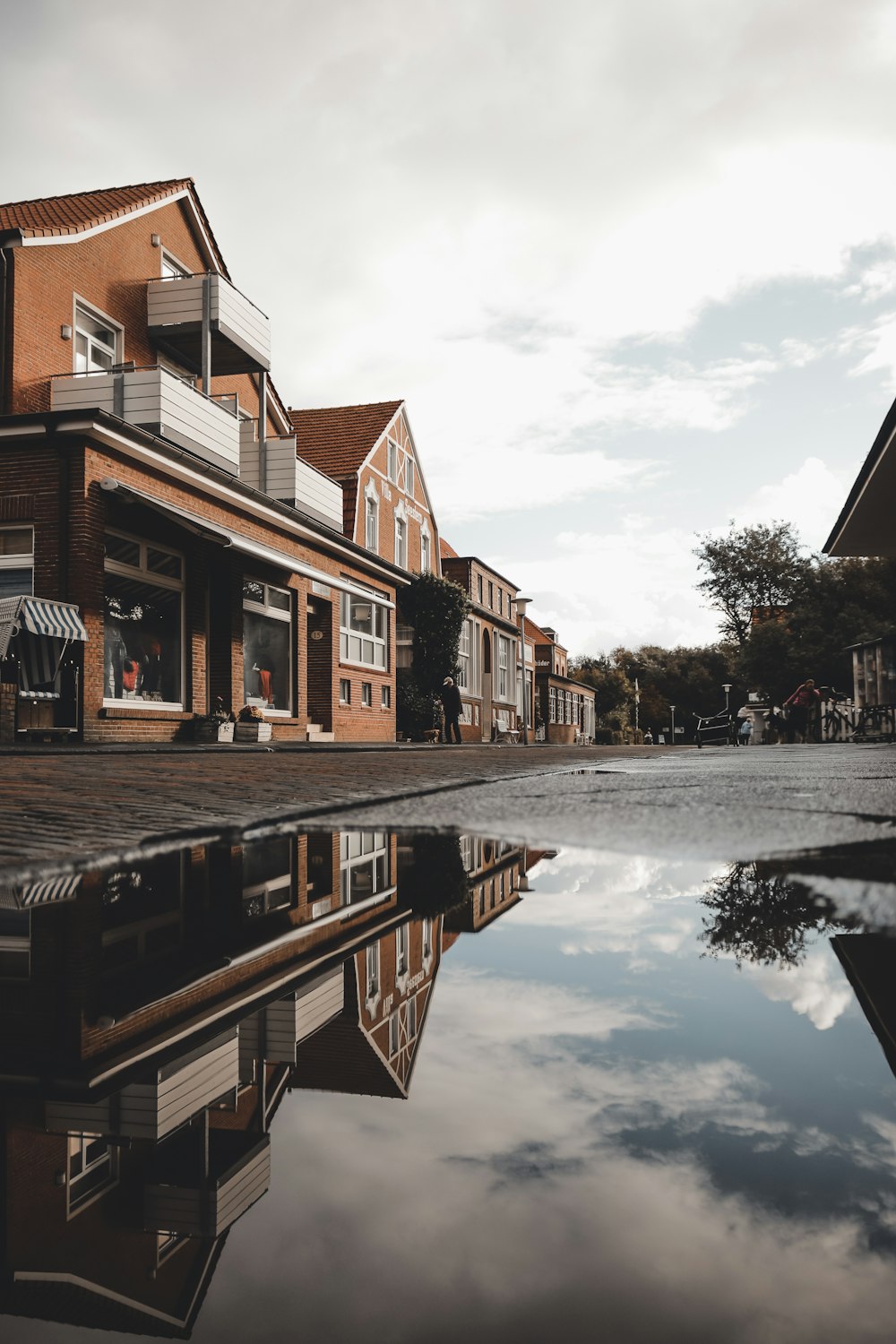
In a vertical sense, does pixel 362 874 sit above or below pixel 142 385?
below

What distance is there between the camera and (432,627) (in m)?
34.7

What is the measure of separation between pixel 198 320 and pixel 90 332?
197 centimetres

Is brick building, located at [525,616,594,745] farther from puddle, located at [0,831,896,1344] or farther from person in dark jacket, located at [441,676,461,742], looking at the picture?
puddle, located at [0,831,896,1344]

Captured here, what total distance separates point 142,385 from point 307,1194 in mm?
17521

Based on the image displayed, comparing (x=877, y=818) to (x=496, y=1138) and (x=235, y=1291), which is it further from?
(x=235, y=1291)

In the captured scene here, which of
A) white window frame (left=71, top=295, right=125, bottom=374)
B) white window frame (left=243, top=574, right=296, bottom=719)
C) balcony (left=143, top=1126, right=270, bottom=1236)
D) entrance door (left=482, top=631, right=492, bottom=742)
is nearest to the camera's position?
balcony (left=143, top=1126, right=270, bottom=1236)

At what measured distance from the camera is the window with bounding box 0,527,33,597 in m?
Result: 15.2

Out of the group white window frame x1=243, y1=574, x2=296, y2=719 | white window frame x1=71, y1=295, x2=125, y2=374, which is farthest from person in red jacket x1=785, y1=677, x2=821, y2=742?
white window frame x1=71, y1=295, x2=125, y2=374

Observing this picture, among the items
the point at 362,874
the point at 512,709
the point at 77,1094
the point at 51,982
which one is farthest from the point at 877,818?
the point at 512,709

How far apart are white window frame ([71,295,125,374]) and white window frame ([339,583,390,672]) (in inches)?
281

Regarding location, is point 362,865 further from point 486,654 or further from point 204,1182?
point 486,654

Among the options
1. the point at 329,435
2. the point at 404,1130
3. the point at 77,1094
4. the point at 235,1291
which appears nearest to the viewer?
the point at 235,1291

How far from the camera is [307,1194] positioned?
0.89 m

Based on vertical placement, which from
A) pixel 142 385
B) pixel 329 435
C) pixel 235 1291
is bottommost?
pixel 235 1291
